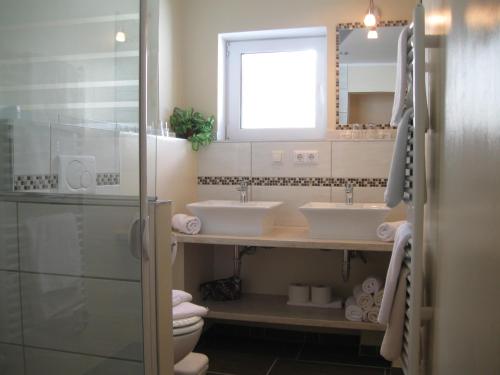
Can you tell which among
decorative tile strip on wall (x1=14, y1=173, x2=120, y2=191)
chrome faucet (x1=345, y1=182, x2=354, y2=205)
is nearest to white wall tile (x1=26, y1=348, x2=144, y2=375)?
decorative tile strip on wall (x1=14, y1=173, x2=120, y2=191)

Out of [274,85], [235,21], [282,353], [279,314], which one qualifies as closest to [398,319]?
[279,314]

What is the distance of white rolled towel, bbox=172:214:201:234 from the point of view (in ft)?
10.4

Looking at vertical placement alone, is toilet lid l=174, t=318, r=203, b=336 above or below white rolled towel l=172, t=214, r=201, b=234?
below

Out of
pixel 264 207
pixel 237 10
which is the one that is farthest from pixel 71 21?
pixel 237 10

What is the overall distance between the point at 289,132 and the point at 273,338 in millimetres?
1528

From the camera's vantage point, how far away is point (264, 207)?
3.11m

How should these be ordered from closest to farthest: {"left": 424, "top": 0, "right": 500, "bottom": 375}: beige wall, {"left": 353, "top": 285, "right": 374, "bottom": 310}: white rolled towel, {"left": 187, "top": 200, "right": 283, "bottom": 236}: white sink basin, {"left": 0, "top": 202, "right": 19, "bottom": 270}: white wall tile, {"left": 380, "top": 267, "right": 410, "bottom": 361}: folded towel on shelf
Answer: {"left": 424, "top": 0, "right": 500, "bottom": 375}: beige wall, {"left": 0, "top": 202, "right": 19, "bottom": 270}: white wall tile, {"left": 380, "top": 267, "right": 410, "bottom": 361}: folded towel on shelf, {"left": 353, "top": 285, "right": 374, "bottom": 310}: white rolled towel, {"left": 187, "top": 200, "right": 283, "bottom": 236}: white sink basin

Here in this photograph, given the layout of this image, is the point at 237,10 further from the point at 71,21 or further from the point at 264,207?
the point at 71,21

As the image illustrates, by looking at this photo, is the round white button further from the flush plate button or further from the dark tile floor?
the dark tile floor

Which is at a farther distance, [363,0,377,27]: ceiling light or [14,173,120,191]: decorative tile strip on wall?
[363,0,377,27]: ceiling light

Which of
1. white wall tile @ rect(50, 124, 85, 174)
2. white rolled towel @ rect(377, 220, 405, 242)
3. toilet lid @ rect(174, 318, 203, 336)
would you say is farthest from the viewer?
white rolled towel @ rect(377, 220, 405, 242)

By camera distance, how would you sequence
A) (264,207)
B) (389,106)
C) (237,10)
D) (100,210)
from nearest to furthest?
(100,210), (264,207), (389,106), (237,10)

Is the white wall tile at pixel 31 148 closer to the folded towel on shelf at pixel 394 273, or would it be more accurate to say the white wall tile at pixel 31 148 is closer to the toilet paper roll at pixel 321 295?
the folded towel on shelf at pixel 394 273

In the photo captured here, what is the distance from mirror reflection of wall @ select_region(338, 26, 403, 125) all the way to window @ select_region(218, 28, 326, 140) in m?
0.18
